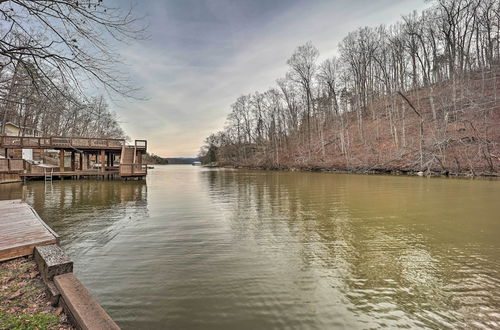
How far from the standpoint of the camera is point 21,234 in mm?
4430

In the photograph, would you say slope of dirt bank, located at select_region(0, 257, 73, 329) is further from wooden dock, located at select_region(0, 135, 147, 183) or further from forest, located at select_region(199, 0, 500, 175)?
forest, located at select_region(199, 0, 500, 175)

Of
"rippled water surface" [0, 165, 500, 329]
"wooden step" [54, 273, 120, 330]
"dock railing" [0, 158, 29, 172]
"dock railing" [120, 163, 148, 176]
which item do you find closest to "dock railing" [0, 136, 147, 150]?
"dock railing" [0, 158, 29, 172]

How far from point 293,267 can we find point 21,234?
4685 millimetres

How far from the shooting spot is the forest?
23312mm

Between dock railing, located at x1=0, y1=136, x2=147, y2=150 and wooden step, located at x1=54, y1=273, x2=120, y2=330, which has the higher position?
dock railing, located at x1=0, y1=136, x2=147, y2=150

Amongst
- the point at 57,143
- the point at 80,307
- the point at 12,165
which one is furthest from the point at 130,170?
the point at 80,307

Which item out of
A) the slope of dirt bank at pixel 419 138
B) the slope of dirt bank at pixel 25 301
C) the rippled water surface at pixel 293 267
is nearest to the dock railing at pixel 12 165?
the rippled water surface at pixel 293 267

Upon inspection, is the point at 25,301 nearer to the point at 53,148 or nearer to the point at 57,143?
the point at 57,143

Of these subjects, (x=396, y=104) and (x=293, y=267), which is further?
(x=396, y=104)

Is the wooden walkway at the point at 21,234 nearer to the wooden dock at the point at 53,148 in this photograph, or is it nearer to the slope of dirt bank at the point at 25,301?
the slope of dirt bank at the point at 25,301

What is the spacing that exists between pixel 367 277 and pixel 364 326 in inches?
50.3

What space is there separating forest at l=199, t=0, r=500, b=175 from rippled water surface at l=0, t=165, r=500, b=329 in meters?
18.8

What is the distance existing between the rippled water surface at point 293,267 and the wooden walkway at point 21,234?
2.49 feet

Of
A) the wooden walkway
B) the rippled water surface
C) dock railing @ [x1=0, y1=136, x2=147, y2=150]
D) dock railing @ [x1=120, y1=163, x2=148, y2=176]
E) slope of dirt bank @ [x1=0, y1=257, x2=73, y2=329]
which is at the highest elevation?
dock railing @ [x1=0, y1=136, x2=147, y2=150]
